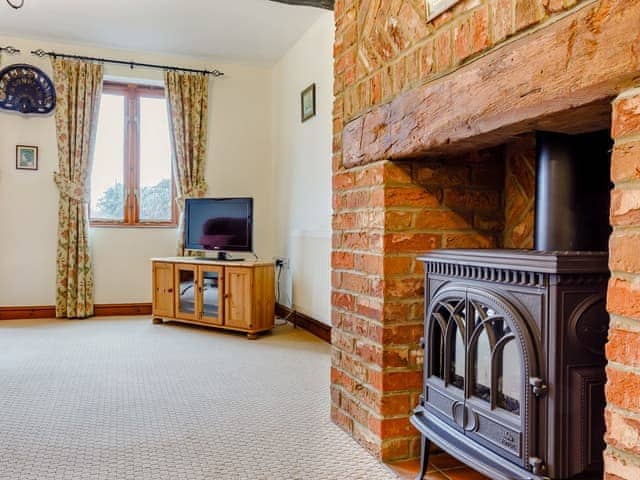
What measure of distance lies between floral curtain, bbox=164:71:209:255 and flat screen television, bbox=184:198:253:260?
37 cm

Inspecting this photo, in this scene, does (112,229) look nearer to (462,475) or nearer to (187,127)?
(187,127)

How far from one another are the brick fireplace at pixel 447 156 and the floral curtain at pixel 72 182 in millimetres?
3568

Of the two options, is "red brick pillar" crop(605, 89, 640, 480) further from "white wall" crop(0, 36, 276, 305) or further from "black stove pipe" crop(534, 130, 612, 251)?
"white wall" crop(0, 36, 276, 305)

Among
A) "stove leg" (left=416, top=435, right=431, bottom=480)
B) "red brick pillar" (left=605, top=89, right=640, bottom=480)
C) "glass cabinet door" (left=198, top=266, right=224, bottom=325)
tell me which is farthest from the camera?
"glass cabinet door" (left=198, top=266, right=224, bottom=325)

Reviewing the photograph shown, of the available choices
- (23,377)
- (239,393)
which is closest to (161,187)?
(23,377)

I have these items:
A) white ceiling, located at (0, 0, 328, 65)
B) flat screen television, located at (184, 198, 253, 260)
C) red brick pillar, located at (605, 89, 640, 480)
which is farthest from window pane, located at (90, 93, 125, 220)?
red brick pillar, located at (605, 89, 640, 480)

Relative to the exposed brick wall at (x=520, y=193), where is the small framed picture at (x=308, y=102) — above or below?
above

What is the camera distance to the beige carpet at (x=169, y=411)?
6.46 ft

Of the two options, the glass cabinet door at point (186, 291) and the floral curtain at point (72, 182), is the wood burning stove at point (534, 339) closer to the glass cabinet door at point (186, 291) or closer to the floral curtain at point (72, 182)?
the glass cabinet door at point (186, 291)

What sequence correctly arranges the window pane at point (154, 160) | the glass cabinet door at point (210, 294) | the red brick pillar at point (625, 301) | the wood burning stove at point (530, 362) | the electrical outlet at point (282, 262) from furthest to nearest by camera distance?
1. the window pane at point (154, 160)
2. the electrical outlet at point (282, 262)
3. the glass cabinet door at point (210, 294)
4. the wood burning stove at point (530, 362)
5. the red brick pillar at point (625, 301)

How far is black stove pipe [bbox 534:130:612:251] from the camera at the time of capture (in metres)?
1.49

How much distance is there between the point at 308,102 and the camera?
187 inches

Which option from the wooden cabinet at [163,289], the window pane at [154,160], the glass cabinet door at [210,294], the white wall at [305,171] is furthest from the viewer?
the window pane at [154,160]

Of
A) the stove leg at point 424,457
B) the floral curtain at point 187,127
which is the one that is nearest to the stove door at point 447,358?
the stove leg at point 424,457
